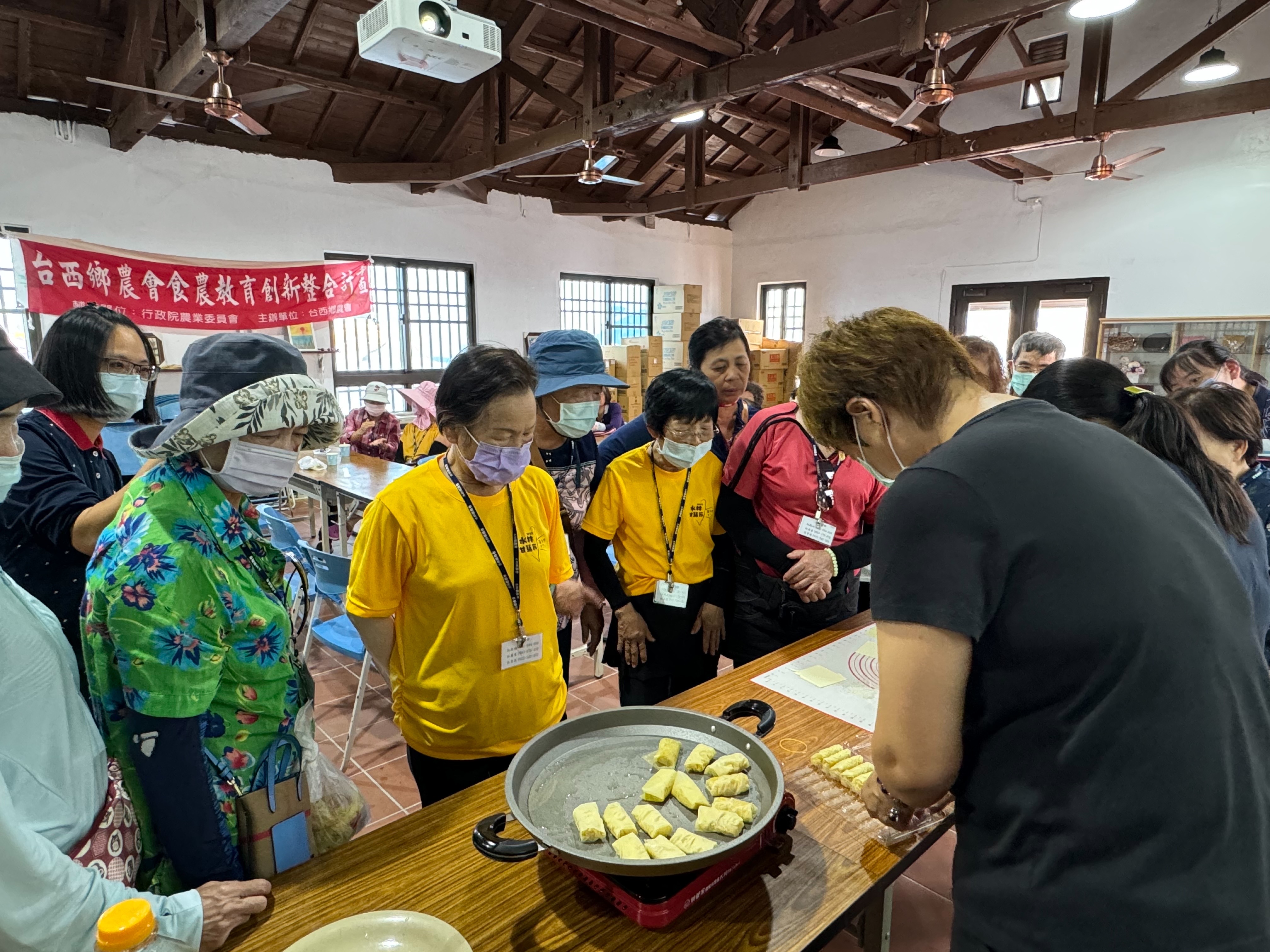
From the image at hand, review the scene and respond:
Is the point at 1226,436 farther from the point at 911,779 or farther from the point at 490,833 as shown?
the point at 490,833

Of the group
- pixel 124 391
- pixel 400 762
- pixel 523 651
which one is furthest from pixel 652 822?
pixel 400 762

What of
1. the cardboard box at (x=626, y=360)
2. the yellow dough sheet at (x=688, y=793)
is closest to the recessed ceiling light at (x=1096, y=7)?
the yellow dough sheet at (x=688, y=793)

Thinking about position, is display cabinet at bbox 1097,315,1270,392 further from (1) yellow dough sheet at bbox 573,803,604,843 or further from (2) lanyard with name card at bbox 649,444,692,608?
(1) yellow dough sheet at bbox 573,803,604,843

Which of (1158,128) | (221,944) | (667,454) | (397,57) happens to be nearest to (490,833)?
(221,944)

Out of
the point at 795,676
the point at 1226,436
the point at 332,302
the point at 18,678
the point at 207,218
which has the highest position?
the point at 207,218

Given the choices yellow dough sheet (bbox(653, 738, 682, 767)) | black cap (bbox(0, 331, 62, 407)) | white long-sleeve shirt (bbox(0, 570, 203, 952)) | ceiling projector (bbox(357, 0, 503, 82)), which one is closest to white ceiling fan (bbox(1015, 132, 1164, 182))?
ceiling projector (bbox(357, 0, 503, 82))

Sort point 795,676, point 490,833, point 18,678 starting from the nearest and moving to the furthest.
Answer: point 18,678, point 490,833, point 795,676

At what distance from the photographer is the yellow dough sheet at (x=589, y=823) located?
3.15 ft

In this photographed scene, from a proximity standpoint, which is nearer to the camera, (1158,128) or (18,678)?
(18,678)

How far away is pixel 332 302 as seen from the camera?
6727 millimetres

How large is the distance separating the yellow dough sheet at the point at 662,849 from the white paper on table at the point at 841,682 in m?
0.65

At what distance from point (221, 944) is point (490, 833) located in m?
0.35

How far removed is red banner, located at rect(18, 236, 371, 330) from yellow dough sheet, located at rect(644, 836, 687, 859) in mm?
5996

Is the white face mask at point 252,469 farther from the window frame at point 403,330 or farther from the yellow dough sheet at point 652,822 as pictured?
the window frame at point 403,330
